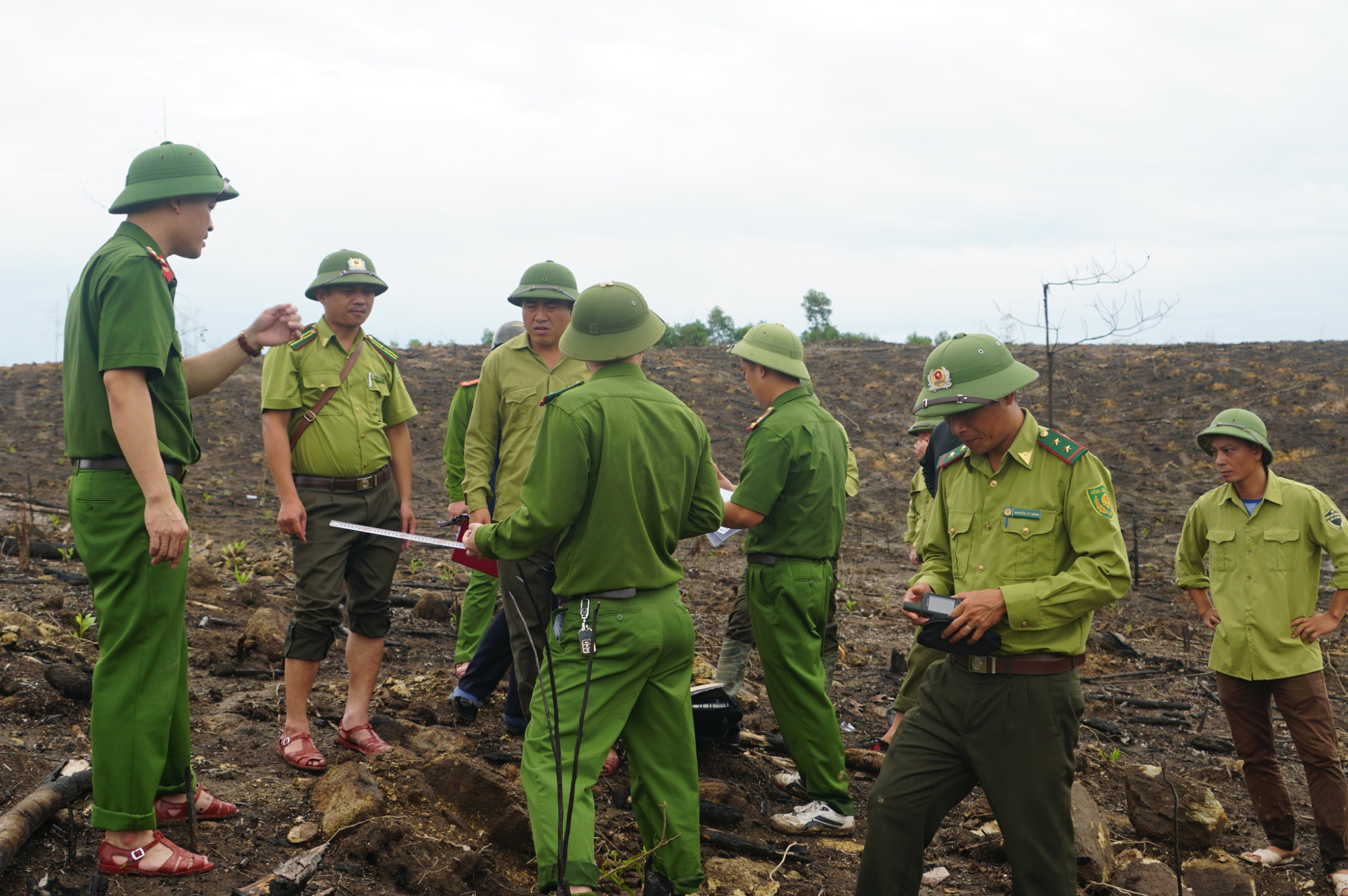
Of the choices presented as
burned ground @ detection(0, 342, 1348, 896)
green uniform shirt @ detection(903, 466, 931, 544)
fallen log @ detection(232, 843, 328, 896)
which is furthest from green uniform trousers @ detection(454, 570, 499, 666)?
green uniform shirt @ detection(903, 466, 931, 544)

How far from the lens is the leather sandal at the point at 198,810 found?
11.7 feet

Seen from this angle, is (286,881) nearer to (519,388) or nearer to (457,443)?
(519,388)

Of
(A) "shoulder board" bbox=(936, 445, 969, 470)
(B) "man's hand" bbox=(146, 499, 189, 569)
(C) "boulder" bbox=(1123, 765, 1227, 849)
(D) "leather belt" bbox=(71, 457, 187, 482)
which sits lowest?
(C) "boulder" bbox=(1123, 765, 1227, 849)

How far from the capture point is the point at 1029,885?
3025mm

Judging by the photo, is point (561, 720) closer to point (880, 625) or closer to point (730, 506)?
point (730, 506)

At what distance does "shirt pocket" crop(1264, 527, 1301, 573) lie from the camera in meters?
5.04

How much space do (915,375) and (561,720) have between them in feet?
69.1

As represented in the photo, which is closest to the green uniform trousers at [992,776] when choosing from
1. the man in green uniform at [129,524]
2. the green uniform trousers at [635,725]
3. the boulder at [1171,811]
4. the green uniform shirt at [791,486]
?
the green uniform trousers at [635,725]

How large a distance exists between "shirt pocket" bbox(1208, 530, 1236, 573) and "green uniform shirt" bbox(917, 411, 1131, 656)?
8.42ft

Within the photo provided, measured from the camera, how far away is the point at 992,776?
3088 millimetres

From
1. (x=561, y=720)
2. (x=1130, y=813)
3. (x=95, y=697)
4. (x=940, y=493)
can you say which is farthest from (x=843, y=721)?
(x=95, y=697)

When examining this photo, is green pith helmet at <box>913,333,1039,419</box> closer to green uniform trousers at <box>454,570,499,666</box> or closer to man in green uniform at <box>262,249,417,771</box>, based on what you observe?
man in green uniform at <box>262,249,417,771</box>

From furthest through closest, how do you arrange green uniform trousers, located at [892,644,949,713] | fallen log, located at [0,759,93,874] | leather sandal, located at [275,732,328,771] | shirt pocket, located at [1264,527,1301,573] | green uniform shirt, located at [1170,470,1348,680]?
green uniform trousers, located at [892,644,949,713] → shirt pocket, located at [1264,527,1301,573] → green uniform shirt, located at [1170,470,1348,680] → leather sandal, located at [275,732,328,771] → fallen log, located at [0,759,93,874]

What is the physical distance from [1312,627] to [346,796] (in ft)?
15.5
